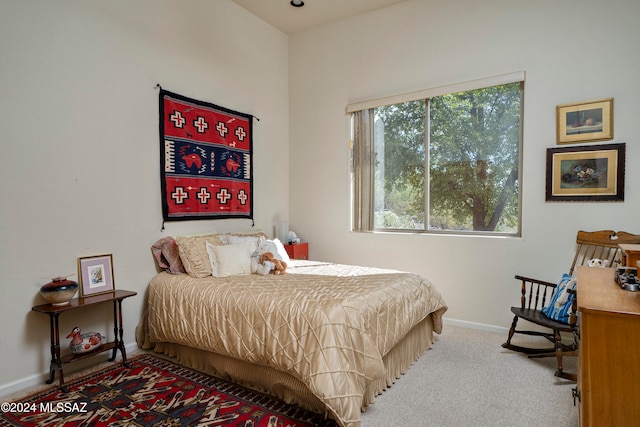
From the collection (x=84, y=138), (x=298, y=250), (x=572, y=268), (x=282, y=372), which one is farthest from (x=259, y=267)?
(x=572, y=268)

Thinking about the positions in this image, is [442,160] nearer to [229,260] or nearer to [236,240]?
[236,240]

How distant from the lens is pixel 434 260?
12.1ft

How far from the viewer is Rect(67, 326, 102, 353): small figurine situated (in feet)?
7.97

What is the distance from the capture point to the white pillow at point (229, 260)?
3.01m

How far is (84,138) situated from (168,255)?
1123 millimetres

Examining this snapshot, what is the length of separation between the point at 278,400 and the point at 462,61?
Answer: 3.41 metres

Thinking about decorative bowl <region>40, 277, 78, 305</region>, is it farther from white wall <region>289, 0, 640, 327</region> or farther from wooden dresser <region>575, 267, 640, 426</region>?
wooden dresser <region>575, 267, 640, 426</region>

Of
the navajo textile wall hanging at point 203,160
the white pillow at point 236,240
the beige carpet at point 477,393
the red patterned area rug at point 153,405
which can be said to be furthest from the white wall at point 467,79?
the red patterned area rug at point 153,405

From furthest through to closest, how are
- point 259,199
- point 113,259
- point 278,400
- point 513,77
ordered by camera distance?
point 259,199, point 513,77, point 113,259, point 278,400

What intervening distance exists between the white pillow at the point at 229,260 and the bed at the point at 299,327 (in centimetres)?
5

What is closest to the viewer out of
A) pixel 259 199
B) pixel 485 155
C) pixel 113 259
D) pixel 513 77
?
pixel 113 259

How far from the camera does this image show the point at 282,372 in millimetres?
2160

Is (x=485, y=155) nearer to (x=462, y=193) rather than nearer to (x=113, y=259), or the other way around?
(x=462, y=193)

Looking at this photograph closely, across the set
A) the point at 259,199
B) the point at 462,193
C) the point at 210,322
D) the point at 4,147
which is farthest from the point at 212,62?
the point at 462,193
